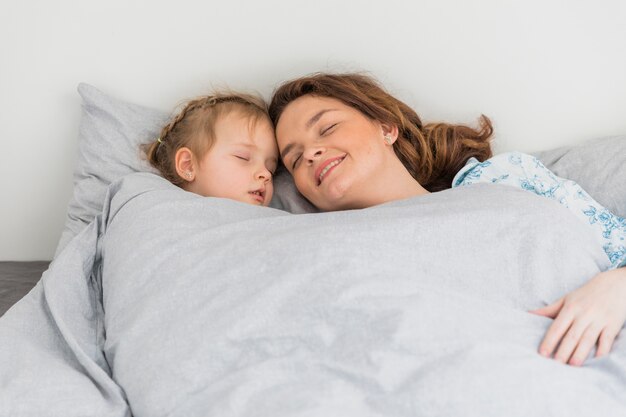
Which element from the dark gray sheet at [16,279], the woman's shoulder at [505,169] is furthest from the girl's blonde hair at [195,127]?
the woman's shoulder at [505,169]

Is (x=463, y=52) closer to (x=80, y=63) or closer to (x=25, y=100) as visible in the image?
(x=80, y=63)

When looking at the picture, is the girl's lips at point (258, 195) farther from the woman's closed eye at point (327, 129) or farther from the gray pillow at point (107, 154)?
the woman's closed eye at point (327, 129)

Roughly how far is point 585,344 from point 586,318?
4 cm

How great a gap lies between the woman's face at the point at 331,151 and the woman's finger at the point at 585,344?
1.84 ft

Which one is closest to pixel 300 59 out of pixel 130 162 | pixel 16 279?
pixel 130 162

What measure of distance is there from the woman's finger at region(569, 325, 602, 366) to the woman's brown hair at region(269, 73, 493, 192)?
0.70m

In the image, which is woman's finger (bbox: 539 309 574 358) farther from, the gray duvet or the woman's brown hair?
the woman's brown hair

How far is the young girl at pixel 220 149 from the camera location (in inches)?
61.6

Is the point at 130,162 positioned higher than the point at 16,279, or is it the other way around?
the point at 130,162

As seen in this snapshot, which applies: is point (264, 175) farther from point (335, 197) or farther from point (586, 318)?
point (586, 318)

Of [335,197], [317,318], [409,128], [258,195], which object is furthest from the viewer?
[409,128]

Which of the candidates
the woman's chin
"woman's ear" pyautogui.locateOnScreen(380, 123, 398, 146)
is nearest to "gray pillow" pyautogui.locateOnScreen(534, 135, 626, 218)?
"woman's ear" pyautogui.locateOnScreen(380, 123, 398, 146)

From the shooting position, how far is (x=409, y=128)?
5.60 feet

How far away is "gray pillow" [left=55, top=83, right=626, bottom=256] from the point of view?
1.60 meters
